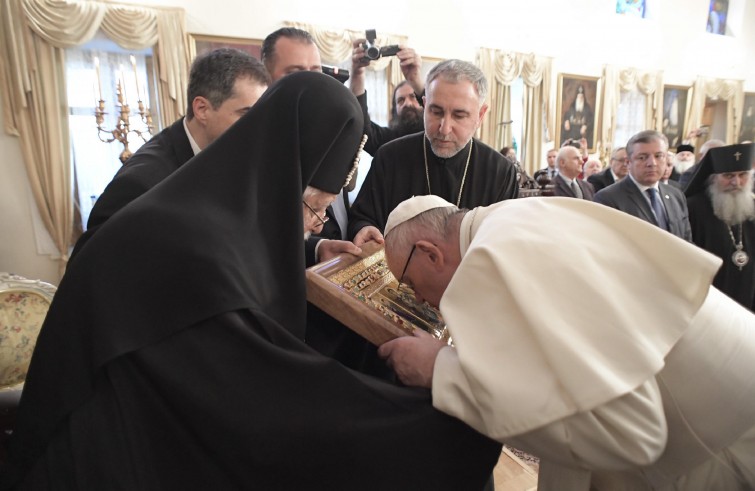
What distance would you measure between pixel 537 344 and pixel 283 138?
2.93 feet

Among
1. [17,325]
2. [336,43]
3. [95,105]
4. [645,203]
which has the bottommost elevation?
[17,325]

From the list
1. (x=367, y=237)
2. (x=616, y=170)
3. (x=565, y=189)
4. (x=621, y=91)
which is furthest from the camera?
(x=621, y=91)

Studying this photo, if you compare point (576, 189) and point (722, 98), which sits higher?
point (722, 98)

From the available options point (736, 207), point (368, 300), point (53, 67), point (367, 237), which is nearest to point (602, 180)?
point (736, 207)

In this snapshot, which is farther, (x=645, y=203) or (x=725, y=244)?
(x=725, y=244)

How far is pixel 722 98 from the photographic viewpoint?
Result: 51.1 feet

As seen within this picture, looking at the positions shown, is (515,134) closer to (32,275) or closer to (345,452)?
(32,275)

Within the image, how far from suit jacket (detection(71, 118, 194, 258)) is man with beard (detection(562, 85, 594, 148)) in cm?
1200

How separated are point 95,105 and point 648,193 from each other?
320 inches

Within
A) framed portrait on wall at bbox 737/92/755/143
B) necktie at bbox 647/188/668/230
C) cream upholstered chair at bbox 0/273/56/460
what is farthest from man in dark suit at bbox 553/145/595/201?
framed portrait on wall at bbox 737/92/755/143

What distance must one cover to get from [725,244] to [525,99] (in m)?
7.41

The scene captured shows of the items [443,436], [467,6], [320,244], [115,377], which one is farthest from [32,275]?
[467,6]

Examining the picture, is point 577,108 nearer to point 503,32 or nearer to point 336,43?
point 503,32

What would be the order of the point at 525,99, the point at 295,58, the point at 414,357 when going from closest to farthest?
the point at 414,357 < the point at 295,58 < the point at 525,99
